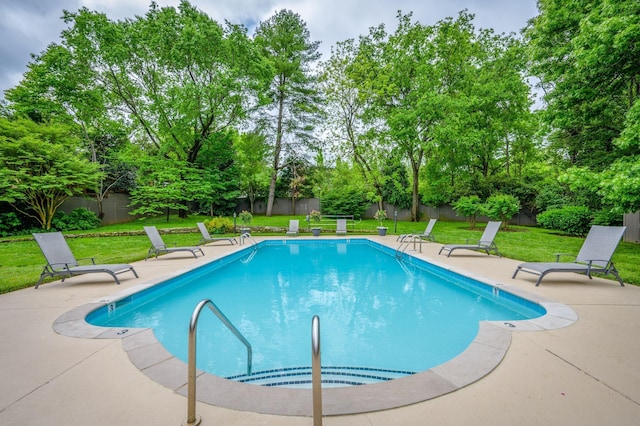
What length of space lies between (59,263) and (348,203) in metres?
18.5

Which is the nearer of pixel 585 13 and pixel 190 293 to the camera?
pixel 190 293

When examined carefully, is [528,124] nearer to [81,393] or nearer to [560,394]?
[560,394]

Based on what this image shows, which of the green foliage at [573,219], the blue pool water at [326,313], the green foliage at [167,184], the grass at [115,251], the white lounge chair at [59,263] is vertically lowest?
the blue pool water at [326,313]

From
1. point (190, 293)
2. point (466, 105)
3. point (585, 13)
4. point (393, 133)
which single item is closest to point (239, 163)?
point (393, 133)

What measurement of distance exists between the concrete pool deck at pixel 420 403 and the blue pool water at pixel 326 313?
798mm

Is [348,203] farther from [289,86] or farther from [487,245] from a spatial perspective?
[487,245]

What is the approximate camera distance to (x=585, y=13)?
827 centimetres

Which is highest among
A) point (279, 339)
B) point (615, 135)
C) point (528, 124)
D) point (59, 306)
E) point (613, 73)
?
point (528, 124)

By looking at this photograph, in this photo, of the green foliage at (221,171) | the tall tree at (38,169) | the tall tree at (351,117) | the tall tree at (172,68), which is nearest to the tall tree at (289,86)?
the tall tree at (351,117)

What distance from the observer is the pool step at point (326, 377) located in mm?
2676

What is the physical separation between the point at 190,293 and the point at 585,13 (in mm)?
12819

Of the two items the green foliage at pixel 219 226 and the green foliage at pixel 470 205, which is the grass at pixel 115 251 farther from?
the green foliage at pixel 470 205

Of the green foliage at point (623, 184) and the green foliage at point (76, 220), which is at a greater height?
the green foliage at point (623, 184)

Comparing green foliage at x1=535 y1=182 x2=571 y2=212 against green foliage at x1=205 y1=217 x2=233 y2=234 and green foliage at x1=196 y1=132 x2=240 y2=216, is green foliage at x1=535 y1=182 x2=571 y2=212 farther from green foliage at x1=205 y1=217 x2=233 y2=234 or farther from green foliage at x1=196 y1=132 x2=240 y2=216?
green foliage at x1=196 y1=132 x2=240 y2=216
